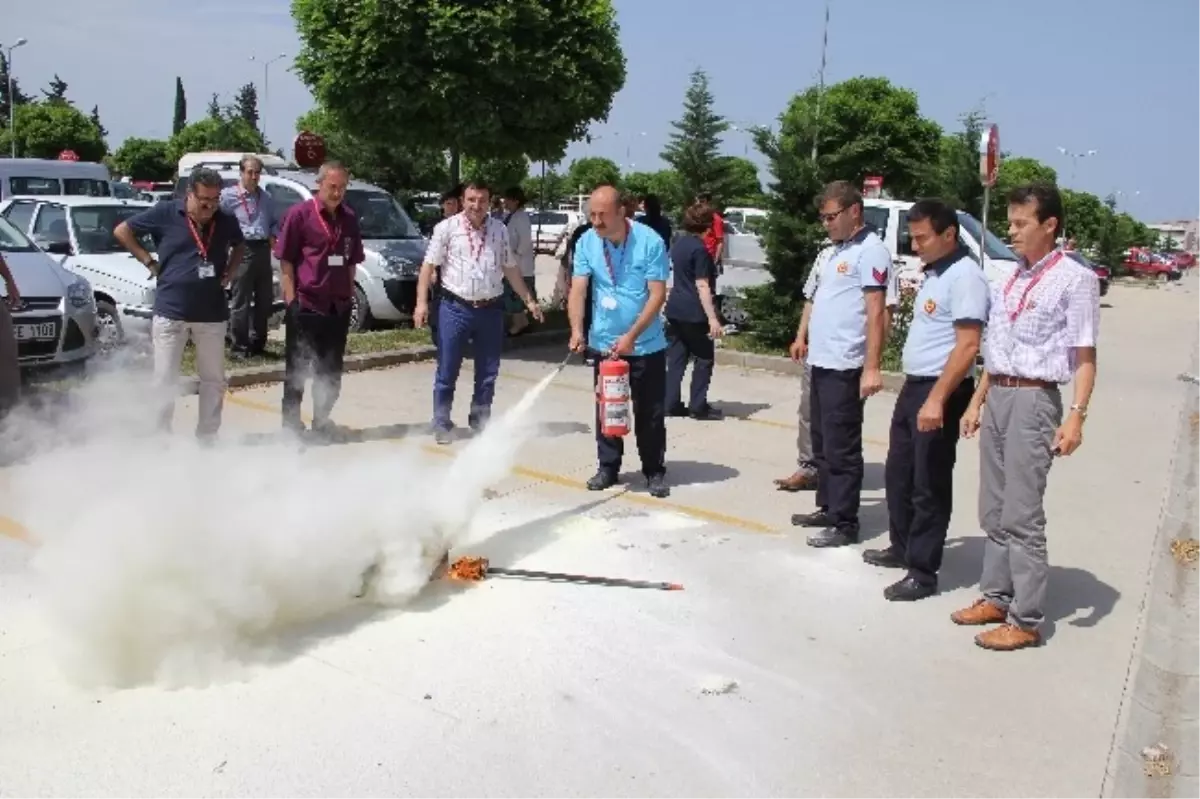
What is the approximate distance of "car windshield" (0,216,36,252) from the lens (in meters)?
9.08

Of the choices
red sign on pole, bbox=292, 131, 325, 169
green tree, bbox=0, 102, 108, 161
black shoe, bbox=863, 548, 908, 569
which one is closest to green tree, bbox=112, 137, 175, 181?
green tree, bbox=0, 102, 108, 161

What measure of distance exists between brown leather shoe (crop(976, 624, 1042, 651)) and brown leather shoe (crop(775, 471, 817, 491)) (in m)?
2.45

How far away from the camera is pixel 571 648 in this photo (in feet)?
Answer: 14.7

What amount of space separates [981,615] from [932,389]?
1.06 meters

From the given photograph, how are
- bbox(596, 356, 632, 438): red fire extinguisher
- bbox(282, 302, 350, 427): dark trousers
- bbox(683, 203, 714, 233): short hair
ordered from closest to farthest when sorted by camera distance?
bbox(596, 356, 632, 438): red fire extinguisher
bbox(282, 302, 350, 427): dark trousers
bbox(683, 203, 714, 233): short hair

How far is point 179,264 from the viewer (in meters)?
6.88

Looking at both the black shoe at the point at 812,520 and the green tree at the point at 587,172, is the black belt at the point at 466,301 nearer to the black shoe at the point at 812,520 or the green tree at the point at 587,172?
the black shoe at the point at 812,520

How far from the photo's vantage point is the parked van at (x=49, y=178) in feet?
63.1

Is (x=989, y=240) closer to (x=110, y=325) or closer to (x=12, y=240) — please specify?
(x=110, y=325)

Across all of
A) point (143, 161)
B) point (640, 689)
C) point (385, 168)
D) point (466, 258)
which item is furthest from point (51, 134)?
point (640, 689)

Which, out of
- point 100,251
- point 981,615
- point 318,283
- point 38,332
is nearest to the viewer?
point 981,615

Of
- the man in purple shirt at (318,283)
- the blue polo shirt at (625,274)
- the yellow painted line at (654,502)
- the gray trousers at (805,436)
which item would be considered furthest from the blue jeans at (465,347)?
the gray trousers at (805,436)

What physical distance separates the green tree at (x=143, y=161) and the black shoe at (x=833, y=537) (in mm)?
60080

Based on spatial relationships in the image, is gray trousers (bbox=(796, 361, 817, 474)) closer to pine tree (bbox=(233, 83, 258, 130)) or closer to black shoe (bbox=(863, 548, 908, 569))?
black shoe (bbox=(863, 548, 908, 569))
